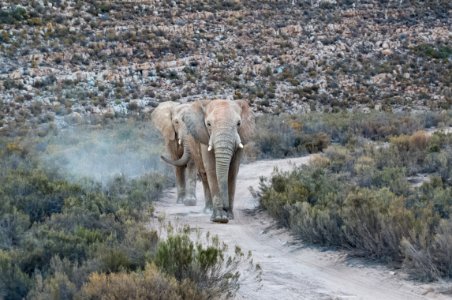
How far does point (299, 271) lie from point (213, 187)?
135 inches

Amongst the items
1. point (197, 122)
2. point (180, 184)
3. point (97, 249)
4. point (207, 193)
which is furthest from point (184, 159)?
point (97, 249)

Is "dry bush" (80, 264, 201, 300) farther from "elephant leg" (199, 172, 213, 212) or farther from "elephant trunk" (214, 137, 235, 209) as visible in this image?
"elephant leg" (199, 172, 213, 212)

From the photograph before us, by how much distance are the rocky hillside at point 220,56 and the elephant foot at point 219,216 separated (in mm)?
21674

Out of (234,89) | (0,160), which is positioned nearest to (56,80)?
(234,89)

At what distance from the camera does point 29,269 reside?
24.8 ft

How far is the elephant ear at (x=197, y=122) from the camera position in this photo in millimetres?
11695

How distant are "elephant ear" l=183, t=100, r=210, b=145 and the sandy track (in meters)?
1.26

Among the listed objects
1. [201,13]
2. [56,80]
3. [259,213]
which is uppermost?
[201,13]

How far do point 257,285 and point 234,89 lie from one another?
30.9 m

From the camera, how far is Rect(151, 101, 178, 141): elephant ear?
48.8 ft

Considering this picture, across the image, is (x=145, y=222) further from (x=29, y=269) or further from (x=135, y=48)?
(x=135, y=48)

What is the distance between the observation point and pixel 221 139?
11000mm

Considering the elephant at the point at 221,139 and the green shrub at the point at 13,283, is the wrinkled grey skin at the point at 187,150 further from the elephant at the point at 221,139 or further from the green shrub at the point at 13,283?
the green shrub at the point at 13,283

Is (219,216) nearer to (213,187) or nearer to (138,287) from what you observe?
(213,187)
